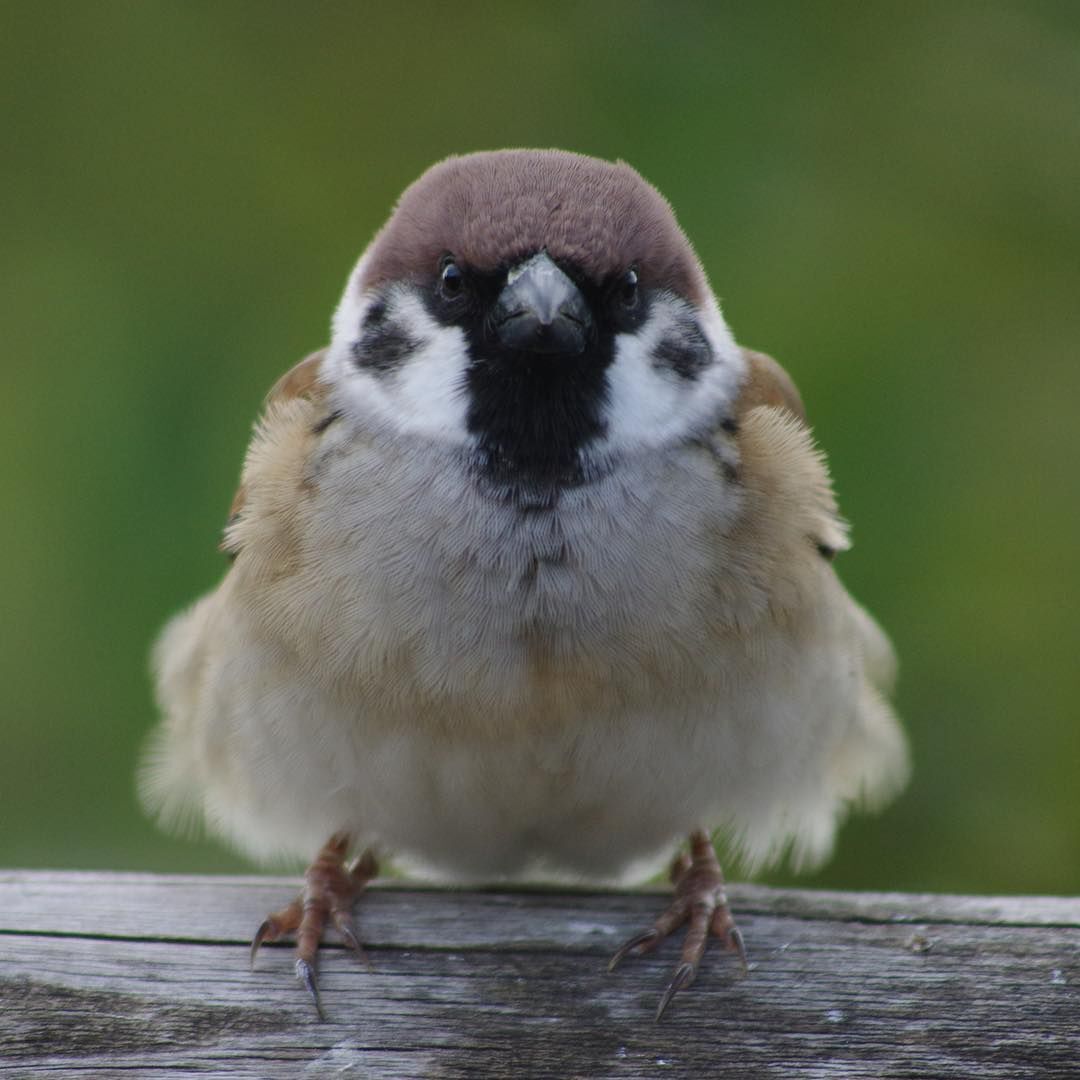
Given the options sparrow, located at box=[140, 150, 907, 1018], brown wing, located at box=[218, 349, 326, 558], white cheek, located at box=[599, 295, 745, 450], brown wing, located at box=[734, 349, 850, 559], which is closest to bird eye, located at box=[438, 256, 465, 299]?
sparrow, located at box=[140, 150, 907, 1018]

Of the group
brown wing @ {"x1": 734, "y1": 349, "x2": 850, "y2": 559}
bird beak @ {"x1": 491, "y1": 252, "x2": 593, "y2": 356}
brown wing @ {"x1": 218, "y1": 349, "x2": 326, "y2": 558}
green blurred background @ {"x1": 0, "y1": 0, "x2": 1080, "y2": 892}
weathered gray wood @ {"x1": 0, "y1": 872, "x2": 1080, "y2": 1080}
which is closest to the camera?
weathered gray wood @ {"x1": 0, "y1": 872, "x2": 1080, "y2": 1080}

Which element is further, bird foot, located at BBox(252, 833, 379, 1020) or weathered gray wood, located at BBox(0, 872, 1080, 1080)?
bird foot, located at BBox(252, 833, 379, 1020)

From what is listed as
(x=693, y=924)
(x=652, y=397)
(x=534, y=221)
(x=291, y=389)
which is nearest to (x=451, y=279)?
(x=534, y=221)

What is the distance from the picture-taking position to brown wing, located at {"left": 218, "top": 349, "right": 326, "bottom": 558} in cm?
334

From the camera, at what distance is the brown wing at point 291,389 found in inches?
132

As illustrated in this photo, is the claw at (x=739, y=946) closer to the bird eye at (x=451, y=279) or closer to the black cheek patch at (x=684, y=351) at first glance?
the black cheek patch at (x=684, y=351)

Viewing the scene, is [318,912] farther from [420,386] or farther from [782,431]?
[782,431]

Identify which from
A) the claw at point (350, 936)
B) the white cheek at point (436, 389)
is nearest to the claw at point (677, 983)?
the claw at point (350, 936)

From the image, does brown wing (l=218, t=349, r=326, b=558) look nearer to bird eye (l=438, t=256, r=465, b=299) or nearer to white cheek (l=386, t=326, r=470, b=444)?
white cheek (l=386, t=326, r=470, b=444)

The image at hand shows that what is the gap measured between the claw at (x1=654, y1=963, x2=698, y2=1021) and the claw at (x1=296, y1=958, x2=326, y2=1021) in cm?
58

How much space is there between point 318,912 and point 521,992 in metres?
0.47

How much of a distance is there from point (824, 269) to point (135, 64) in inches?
70.3

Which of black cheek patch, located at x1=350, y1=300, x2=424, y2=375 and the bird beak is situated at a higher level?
black cheek patch, located at x1=350, y1=300, x2=424, y2=375

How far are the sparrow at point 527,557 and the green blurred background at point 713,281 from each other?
757 millimetres
